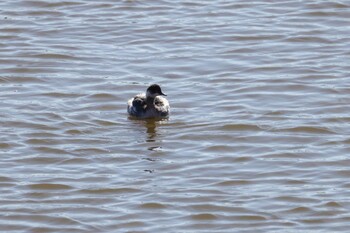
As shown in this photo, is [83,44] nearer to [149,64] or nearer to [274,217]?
[149,64]

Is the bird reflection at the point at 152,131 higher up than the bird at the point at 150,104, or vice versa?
the bird at the point at 150,104

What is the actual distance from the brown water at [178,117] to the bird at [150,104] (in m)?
0.16

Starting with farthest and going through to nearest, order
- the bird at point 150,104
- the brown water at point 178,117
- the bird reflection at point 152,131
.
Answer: the bird at point 150,104, the bird reflection at point 152,131, the brown water at point 178,117

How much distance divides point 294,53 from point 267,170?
16.2ft

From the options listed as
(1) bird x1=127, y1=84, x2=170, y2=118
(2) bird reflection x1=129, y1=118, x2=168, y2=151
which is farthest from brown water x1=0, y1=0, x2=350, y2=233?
(1) bird x1=127, y1=84, x2=170, y2=118

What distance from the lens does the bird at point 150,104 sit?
1656cm

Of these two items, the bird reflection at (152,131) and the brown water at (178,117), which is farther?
the bird reflection at (152,131)

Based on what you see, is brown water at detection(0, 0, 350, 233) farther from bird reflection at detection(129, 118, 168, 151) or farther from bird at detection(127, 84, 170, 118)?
bird at detection(127, 84, 170, 118)

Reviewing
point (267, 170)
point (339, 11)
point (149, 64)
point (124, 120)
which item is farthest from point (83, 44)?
point (267, 170)

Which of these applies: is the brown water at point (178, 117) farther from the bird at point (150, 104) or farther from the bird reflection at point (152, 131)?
the bird at point (150, 104)

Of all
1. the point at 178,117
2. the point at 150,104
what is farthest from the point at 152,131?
the point at 150,104

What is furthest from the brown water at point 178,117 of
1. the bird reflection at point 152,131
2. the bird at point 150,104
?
the bird at point 150,104

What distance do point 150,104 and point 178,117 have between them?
46 cm

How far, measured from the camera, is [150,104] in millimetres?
16703
